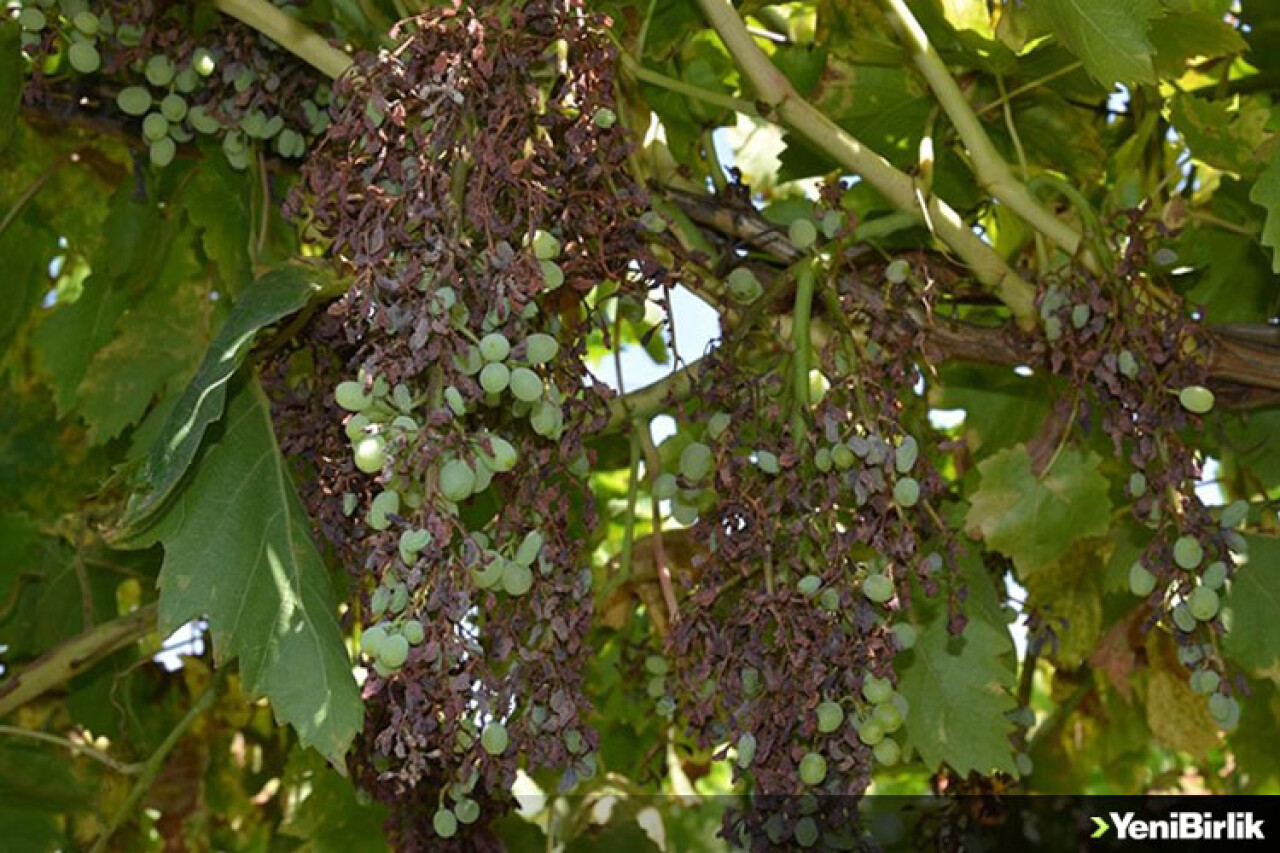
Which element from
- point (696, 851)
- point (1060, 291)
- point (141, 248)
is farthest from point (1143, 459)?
point (696, 851)

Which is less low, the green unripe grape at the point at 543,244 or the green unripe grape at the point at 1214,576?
the green unripe grape at the point at 543,244

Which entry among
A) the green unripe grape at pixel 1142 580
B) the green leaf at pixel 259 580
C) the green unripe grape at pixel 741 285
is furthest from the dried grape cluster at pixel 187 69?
the green unripe grape at pixel 1142 580

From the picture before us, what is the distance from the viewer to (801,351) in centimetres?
190

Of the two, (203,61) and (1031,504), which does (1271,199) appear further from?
(203,61)

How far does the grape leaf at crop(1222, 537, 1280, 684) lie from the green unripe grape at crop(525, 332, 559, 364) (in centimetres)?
113

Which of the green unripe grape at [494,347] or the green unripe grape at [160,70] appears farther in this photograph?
the green unripe grape at [160,70]

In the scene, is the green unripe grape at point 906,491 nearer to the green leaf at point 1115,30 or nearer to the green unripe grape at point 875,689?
the green unripe grape at point 875,689

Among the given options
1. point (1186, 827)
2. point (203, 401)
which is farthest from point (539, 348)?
point (1186, 827)

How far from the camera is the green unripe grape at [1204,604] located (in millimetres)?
1896

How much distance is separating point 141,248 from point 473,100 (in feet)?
4.95

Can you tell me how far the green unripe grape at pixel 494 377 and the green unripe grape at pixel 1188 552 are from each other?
832 mm

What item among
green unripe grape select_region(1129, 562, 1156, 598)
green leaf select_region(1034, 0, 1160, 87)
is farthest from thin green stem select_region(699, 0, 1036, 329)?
green unripe grape select_region(1129, 562, 1156, 598)

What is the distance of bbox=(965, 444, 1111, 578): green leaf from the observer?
2.37 meters

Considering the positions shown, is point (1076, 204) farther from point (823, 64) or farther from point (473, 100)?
point (473, 100)
